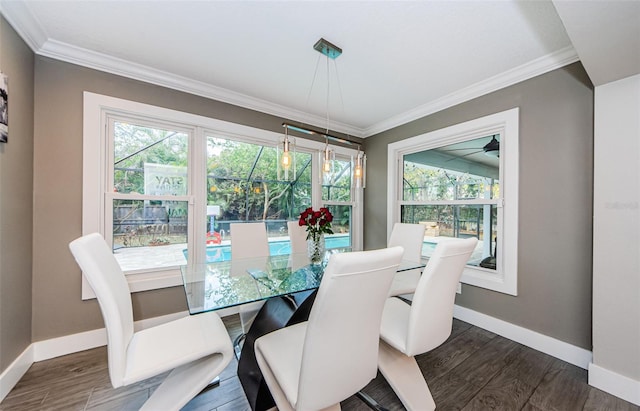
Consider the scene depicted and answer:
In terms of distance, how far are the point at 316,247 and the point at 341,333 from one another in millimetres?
1112

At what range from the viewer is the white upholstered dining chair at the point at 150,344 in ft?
3.51

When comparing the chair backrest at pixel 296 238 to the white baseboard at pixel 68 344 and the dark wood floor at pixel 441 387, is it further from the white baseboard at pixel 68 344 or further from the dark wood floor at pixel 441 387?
the white baseboard at pixel 68 344

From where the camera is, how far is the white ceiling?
1.57 m

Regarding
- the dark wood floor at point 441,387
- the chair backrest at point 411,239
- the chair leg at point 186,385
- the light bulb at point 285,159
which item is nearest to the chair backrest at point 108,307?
the chair leg at point 186,385

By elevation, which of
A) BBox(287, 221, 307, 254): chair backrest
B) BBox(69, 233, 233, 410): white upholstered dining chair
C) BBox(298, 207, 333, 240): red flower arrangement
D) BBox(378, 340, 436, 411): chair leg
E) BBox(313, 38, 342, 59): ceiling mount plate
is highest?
BBox(313, 38, 342, 59): ceiling mount plate

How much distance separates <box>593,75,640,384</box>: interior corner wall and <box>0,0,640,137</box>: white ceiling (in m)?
0.60

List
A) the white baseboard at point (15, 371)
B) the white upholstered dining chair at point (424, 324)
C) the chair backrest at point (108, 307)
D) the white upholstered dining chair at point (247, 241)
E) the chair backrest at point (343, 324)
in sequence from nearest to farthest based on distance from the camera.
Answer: the chair backrest at point (343, 324) < the chair backrest at point (108, 307) < the white upholstered dining chair at point (424, 324) < the white baseboard at point (15, 371) < the white upholstered dining chair at point (247, 241)

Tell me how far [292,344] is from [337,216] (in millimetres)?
2586

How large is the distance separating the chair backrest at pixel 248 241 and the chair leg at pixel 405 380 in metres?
1.43

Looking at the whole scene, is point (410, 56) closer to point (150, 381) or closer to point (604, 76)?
point (604, 76)

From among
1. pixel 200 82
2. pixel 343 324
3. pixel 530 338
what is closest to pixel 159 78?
pixel 200 82

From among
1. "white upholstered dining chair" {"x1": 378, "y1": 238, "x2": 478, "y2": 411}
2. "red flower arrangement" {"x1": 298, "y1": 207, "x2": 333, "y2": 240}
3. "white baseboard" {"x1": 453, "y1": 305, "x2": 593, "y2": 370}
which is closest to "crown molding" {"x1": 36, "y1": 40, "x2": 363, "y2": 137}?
"red flower arrangement" {"x1": 298, "y1": 207, "x2": 333, "y2": 240}

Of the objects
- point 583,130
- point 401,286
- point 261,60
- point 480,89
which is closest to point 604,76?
point 583,130

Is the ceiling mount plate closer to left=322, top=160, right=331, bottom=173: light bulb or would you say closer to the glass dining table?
left=322, top=160, right=331, bottom=173: light bulb
